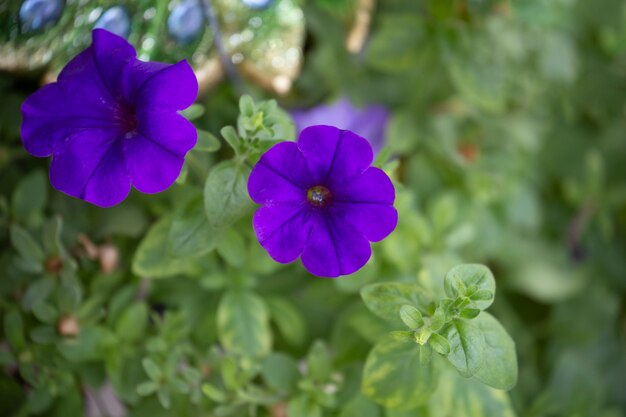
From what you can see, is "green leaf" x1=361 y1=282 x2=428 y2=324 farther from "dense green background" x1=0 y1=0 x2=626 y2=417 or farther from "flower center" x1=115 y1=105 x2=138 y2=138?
→ "flower center" x1=115 y1=105 x2=138 y2=138

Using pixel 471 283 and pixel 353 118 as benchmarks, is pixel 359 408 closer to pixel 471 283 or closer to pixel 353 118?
pixel 471 283

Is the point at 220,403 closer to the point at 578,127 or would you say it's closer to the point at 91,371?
the point at 91,371

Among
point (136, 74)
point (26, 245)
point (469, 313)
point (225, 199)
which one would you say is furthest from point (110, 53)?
point (469, 313)

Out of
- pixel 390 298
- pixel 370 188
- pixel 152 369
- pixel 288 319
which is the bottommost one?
pixel 288 319

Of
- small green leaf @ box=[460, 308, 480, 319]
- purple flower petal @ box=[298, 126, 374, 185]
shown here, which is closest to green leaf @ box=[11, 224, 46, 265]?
purple flower petal @ box=[298, 126, 374, 185]

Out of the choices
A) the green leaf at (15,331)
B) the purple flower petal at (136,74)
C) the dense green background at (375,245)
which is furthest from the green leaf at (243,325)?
the purple flower petal at (136,74)

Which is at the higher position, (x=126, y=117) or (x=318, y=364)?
(x=126, y=117)

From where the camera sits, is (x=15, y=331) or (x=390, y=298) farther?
(x=15, y=331)
